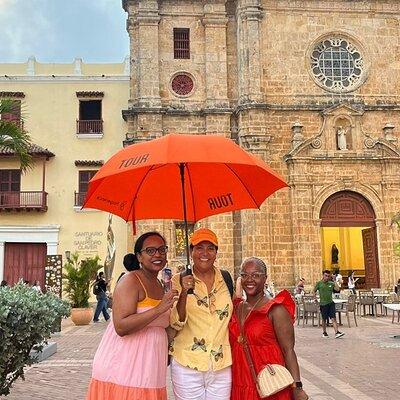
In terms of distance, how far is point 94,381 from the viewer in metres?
3.77

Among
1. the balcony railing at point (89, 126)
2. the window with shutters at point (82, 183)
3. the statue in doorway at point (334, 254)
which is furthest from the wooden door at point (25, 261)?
the statue in doorway at point (334, 254)

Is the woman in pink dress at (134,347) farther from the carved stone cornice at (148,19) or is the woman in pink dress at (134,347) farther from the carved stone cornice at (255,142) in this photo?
the carved stone cornice at (148,19)

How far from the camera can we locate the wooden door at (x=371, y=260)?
23672 millimetres

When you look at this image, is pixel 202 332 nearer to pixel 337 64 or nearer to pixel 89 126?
pixel 89 126

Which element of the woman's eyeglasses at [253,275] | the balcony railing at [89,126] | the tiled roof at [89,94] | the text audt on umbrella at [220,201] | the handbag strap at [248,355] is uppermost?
the tiled roof at [89,94]

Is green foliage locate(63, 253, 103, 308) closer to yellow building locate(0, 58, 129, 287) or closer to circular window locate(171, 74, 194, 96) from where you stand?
yellow building locate(0, 58, 129, 287)

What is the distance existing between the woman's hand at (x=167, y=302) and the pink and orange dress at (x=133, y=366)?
0.41ft

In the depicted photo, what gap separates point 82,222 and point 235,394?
21.9 m

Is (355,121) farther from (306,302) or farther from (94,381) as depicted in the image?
(94,381)

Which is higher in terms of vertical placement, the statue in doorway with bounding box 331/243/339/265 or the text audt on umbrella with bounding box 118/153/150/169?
the text audt on umbrella with bounding box 118/153/150/169

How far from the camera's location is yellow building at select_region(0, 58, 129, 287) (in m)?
24.9

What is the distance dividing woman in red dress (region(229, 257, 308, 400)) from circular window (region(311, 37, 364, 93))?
22664 mm

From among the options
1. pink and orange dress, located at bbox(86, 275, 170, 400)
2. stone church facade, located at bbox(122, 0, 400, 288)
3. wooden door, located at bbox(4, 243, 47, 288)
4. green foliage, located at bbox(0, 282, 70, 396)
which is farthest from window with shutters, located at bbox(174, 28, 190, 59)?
pink and orange dress, located at bbox(86, 275, 170, 400)

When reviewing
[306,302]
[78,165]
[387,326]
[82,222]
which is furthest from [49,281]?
[387,326]
